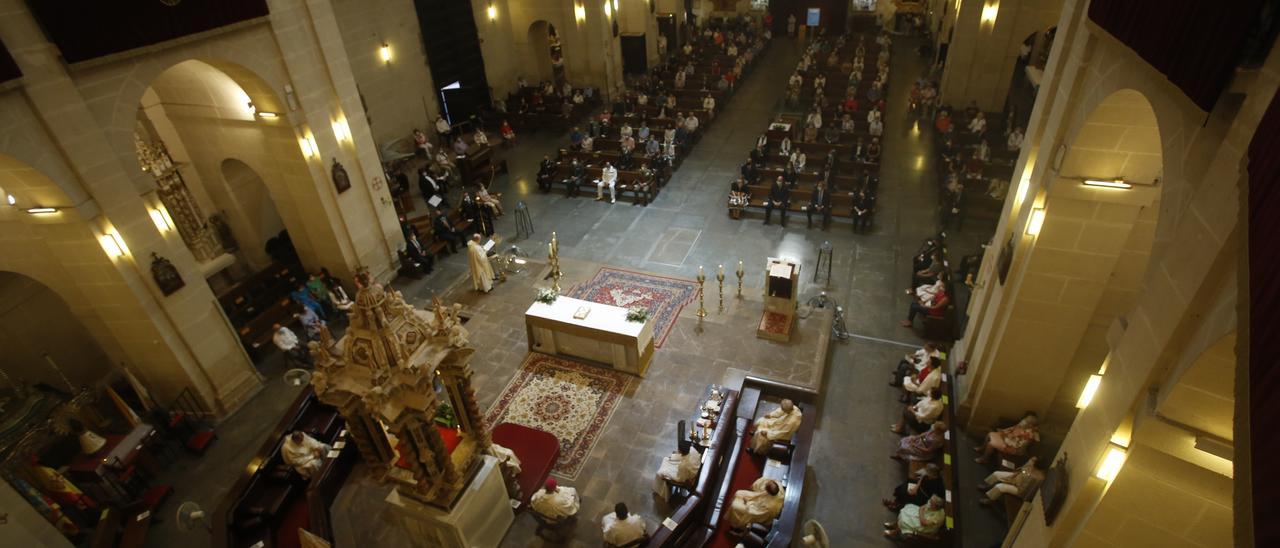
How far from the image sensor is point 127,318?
970 cm

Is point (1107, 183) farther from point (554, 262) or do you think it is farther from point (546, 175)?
point (546, 175)

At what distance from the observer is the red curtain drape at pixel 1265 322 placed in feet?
7.54

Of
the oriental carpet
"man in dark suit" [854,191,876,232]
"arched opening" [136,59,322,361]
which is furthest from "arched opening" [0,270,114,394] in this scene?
"man in dark suit" [854,191,876,232]

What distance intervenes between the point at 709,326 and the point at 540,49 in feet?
55.3

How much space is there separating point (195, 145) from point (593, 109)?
13.5 m

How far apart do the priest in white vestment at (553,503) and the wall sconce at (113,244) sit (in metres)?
7.04

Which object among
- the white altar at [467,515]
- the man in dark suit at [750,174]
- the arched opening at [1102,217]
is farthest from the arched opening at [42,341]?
the arched opening at [1102,217]

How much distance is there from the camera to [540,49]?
24.6 metres

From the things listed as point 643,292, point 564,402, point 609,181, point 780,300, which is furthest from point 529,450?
point 609,181

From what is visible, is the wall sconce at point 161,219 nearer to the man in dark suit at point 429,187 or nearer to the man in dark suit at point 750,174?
the man in dark suit at point 429,187

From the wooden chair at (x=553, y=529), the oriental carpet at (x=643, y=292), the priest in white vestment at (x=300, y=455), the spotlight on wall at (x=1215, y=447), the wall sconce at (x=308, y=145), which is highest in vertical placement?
the wall sconce at (x=308, y=145)

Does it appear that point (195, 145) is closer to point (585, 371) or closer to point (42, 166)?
point (42, 166)

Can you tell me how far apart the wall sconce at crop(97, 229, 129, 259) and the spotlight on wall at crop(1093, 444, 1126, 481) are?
39.7ft

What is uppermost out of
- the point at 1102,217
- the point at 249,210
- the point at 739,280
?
the point at 1102,217
